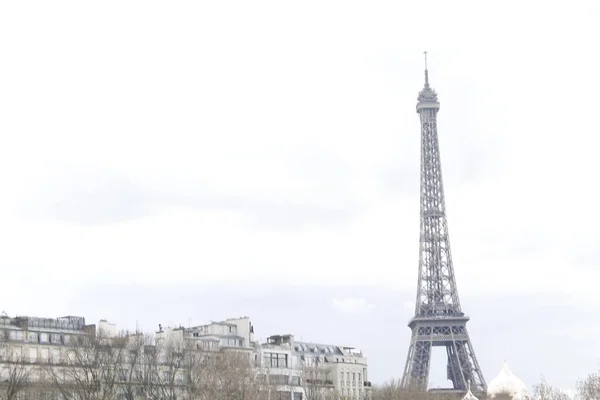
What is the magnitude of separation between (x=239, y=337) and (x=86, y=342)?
81.6 feet

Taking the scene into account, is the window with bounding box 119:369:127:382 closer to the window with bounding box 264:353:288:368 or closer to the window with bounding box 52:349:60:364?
the window with bounding box 52:349:60:364

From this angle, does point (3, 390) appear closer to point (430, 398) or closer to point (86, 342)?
point (86, 342)

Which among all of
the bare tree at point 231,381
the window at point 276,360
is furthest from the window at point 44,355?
the window at point 276,360

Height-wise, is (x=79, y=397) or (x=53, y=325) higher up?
(x=53, y=325)

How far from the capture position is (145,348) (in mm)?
110312

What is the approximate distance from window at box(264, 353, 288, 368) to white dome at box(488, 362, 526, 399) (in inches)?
836

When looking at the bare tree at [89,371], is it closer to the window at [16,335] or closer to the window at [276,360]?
the window at [16,335]

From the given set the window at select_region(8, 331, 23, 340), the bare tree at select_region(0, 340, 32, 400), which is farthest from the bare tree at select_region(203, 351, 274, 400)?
the window at select_region(8, 331, 23, 340)

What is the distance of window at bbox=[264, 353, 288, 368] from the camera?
5133 inches

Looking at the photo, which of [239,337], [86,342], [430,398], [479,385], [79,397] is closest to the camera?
[79,397]

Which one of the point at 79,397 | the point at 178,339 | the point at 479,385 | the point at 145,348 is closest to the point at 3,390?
the point at 79,397

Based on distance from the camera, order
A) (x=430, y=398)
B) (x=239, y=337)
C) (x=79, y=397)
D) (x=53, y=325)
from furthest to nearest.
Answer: (x=430, y=398) < (x=239, y=337) < (x=53, y=325) < (x=79, y=397)

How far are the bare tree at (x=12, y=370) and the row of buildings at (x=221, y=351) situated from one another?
0.26 feet

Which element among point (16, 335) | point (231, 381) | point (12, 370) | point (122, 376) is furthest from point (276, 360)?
point (12, 370)
